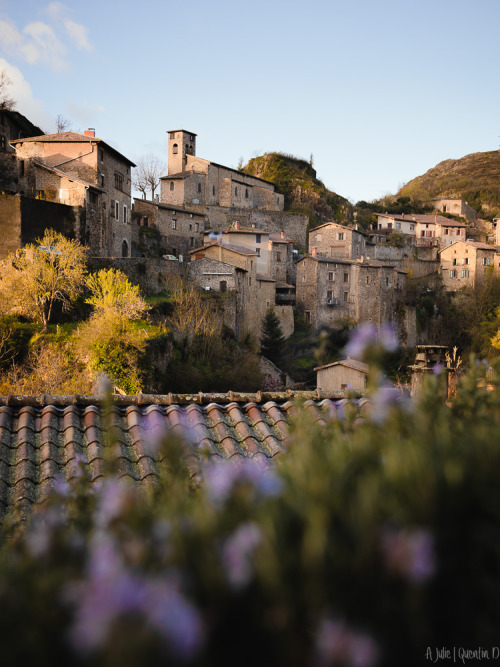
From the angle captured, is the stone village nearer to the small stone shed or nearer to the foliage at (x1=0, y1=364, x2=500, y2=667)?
the small stone shed

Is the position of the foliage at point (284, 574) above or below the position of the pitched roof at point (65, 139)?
below

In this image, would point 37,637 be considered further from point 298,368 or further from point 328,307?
point 328,307

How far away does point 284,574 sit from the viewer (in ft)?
4.62

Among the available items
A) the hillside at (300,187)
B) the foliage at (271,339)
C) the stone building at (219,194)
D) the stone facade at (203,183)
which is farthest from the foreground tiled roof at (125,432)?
the hillside at (300,187)

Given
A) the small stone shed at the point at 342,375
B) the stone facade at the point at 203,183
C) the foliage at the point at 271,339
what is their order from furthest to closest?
the stone facade at the point at 203,183 < the foliage at the point at 271,339 < the small stone shed at the point at 342,375

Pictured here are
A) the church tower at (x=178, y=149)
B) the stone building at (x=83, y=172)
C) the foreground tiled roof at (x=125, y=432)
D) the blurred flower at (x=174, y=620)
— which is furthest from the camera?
the church tower at (x=178, y=149)

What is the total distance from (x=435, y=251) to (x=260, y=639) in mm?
70148

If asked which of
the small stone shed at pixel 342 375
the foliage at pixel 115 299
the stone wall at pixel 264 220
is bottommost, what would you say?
the small stone shed at pixel 342 375

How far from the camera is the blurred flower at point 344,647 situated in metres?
1.24

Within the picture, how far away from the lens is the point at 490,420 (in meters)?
2.41

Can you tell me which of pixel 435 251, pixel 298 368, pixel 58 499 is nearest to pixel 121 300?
pixel 298 368

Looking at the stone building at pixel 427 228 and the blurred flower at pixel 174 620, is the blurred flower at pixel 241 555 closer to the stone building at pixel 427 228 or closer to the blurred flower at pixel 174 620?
the blurred flower at pixel 174 620

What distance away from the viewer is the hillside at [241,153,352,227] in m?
73.6

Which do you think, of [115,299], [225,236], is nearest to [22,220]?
[115,299]
